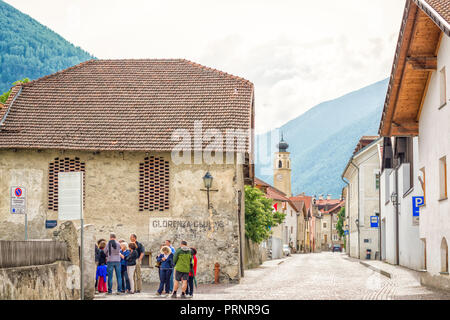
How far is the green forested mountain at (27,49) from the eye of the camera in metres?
168

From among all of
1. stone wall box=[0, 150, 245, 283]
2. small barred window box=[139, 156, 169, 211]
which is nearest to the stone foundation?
stone wall box=[0, 150, 245, 283]

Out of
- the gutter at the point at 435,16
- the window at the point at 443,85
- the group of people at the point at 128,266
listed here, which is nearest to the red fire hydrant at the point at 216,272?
the group of people at the point at 128,266

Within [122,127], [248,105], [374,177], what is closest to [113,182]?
[122,127]

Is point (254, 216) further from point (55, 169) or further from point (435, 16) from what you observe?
point (435, 16)

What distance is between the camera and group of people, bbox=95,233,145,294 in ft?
66.1

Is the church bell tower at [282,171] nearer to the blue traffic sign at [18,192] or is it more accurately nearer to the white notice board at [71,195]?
the blue traffic sign at [18,192]

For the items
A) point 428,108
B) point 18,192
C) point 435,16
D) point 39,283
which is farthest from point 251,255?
point 39,283

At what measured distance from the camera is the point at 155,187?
25500 millimetres

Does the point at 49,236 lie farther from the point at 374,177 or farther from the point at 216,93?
the point at 374,177

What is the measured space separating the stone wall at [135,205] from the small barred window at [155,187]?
0.54 feet

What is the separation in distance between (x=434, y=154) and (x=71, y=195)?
11002 millimetres

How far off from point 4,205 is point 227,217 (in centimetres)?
813

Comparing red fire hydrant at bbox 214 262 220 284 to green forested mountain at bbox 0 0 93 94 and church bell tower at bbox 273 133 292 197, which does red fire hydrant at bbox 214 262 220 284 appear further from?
green forested mountain at bbox 0 0 93 94

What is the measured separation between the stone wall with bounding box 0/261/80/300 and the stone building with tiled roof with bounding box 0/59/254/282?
9.23m
